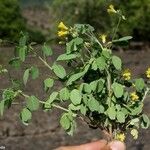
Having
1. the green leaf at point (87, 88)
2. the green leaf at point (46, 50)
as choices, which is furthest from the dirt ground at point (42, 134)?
the green leaf at point (87, 88)

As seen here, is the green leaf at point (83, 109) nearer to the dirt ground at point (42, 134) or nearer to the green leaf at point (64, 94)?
the green leaf at point (64, 94)

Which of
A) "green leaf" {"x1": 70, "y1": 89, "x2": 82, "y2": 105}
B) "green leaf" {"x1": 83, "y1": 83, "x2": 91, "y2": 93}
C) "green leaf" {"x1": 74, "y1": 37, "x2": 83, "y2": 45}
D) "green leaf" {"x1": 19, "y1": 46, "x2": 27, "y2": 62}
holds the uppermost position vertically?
"green leaf" {"x1": 74, "y1": 37, "x2": 83, "y2": 45}

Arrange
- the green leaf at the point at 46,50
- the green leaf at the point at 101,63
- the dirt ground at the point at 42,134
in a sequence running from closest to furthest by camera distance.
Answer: the green leaf at the point at 101,63 → the green leaf at the point at 46,50 → the dirt ground at the point at 42,134

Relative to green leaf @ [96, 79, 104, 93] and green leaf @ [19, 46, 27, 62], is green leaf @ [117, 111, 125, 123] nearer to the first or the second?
green leaf @ [96, 79, 104, 93]

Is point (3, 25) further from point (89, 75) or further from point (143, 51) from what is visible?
point (89, 75)

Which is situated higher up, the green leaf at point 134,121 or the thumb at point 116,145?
the green leaf at point 134,121

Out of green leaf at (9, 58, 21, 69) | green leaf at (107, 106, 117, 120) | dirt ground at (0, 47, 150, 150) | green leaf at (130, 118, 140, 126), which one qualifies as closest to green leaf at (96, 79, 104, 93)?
green leaf at (107, 106, 117, 120)
